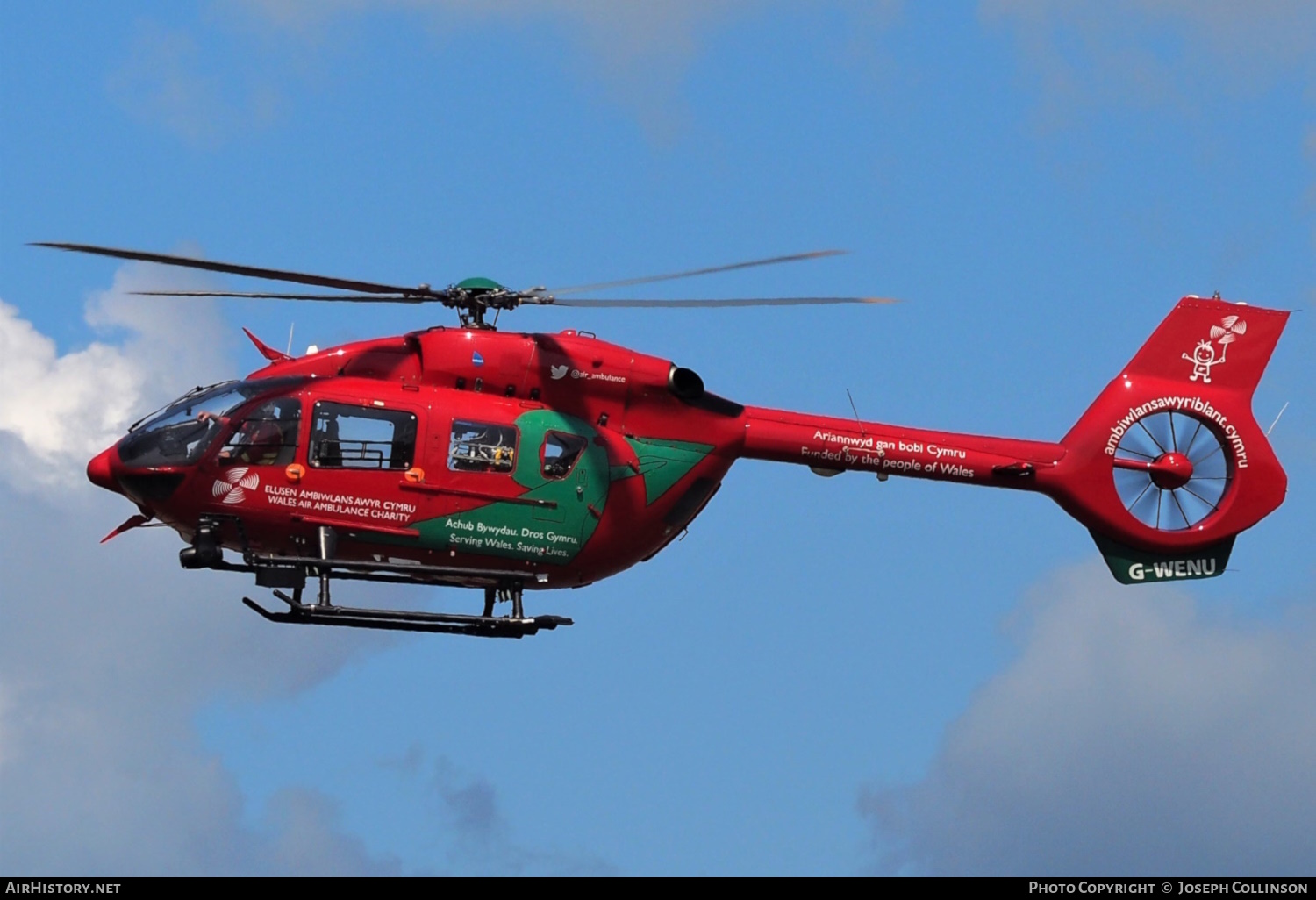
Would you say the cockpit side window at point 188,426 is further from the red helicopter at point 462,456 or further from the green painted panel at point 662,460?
the green painted panel at point 662,460

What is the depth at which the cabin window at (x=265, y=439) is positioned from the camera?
27500mm

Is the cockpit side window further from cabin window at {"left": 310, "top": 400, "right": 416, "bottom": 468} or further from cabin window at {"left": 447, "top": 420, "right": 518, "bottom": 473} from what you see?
cabin window at {"left": 447, "top": 420, "right": 518, "bottom": 473}

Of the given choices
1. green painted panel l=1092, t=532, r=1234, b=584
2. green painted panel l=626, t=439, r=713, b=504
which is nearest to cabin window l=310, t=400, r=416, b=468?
green painted panel l=626, t=439, r=713, b=504

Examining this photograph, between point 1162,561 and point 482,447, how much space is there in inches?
386

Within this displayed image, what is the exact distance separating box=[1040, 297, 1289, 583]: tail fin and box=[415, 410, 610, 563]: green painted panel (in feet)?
21.5

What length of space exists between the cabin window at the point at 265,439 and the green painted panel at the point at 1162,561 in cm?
1107

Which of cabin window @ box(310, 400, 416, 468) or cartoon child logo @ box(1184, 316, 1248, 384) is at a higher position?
cartoon child logo @ box(1184, 316, 1248, 384)

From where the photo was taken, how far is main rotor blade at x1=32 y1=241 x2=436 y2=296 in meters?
26.0

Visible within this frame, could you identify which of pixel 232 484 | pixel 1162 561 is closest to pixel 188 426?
pixel 232 484

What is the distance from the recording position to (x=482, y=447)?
91.9 feet

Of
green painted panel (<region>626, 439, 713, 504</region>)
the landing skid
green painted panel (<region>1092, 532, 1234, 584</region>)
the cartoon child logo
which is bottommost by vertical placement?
the landing skid
